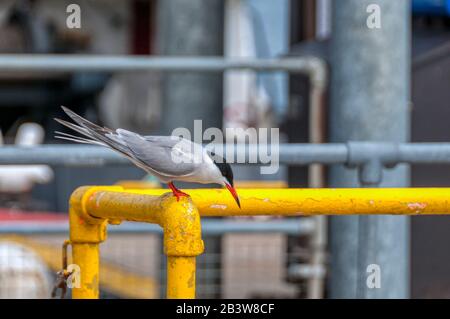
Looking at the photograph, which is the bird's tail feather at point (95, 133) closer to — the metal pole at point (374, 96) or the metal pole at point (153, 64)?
the metal pole at point (374, 96)

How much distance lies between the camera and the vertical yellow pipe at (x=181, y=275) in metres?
1.68

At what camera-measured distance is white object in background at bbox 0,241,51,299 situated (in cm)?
436

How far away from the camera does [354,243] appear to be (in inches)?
109

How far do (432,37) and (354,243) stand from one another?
1.52 metres

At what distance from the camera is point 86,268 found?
2.19 metres

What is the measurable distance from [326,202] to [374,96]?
79 centimetres

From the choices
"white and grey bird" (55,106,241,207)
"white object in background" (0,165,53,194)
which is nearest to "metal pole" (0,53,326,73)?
"white and grey bird" (55,106,241,207)

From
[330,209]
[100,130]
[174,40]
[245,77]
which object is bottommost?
[330,209]

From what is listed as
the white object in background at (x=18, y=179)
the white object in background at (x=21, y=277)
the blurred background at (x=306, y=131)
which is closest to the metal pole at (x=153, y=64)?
the blurred background at (x=306, y=131)

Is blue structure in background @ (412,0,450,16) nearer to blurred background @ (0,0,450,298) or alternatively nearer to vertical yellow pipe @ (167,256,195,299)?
blurred background @ (0,0,450,298)

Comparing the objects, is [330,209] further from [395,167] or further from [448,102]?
[448,102]

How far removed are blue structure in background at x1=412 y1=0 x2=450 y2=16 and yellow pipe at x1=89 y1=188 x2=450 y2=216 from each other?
2.20 metres

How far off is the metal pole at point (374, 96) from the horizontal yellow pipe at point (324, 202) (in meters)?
0.63
